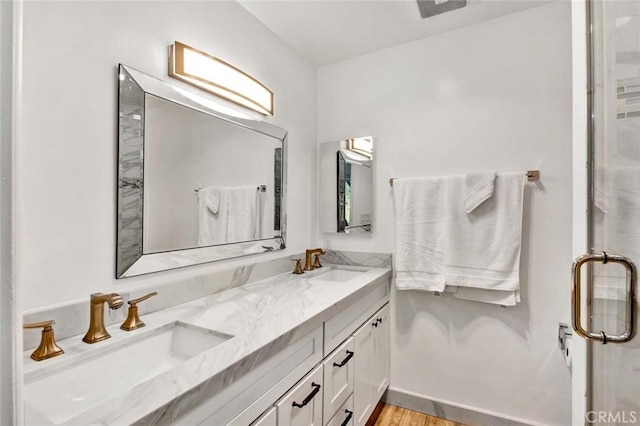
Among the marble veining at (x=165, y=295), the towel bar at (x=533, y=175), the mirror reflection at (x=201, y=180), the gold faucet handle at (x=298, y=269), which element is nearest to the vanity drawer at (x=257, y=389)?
the marble veining at (x=165, y=295)

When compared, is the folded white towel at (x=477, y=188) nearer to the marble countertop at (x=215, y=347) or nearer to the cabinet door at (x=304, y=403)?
the marble countertop at (x=215, y=347)

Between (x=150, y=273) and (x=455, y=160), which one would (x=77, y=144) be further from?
(x=455, y=160)

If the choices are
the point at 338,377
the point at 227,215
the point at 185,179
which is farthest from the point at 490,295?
the point at 185,179

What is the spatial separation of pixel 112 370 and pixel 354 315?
104 centimetres

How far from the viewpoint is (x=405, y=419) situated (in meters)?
1.97

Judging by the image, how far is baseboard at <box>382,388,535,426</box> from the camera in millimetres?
1834

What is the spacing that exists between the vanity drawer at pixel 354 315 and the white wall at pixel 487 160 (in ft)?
0.64

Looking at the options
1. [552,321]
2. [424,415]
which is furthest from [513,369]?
[424,415]

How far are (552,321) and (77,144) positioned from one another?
2.36 meters

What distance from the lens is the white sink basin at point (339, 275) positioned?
2.10m

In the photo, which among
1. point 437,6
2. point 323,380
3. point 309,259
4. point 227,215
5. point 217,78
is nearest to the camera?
point 323,380

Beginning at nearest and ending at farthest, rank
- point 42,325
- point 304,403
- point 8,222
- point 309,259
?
1. point 8,222
2. point 42,325
3. point 304,403
4. point 309,259

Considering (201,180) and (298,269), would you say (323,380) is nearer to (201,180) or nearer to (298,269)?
(298,269)

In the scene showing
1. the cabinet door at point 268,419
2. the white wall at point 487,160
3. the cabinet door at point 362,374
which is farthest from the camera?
the white wall at point 487,160
